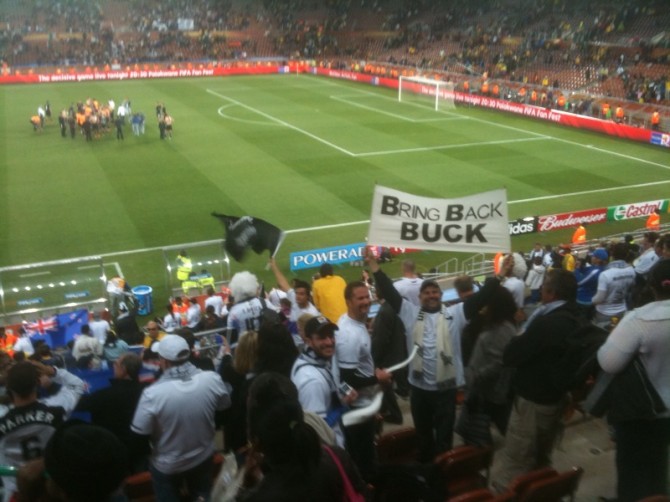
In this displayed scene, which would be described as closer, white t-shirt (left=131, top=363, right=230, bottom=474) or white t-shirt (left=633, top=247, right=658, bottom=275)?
white t-shirt (left=131, top=363, right=230, bottom=474)

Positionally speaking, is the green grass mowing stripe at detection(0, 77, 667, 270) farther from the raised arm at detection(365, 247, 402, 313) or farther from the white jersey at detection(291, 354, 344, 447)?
the white jersey at detection(291, 354, 344, 447)

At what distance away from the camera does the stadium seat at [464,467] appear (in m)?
4.81

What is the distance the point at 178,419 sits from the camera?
4.32 meters

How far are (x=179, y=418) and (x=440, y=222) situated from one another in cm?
417

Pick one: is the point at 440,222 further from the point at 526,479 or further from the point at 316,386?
the point at 316,386

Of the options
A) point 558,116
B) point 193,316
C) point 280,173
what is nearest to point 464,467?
point 193,316

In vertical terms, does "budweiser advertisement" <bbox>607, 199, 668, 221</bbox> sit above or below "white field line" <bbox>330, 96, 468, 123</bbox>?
below

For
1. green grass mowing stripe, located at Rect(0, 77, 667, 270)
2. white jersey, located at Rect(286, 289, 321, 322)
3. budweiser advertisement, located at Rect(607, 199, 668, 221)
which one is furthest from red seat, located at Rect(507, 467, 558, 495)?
budweiser advertisement, located at Rect(607, 199, 668, 221)

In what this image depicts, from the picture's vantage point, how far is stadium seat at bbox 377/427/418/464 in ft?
17.0

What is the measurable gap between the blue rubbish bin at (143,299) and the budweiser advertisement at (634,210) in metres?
12.7

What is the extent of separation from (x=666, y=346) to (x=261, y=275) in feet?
42.5

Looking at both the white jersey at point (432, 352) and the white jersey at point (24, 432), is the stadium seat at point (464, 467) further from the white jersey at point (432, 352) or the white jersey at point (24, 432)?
the white jersey at point (24, 432)

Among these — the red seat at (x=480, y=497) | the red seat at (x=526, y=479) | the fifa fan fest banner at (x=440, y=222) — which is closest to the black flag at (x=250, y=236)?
the fifa fan fest banner at (x=440, y=222)

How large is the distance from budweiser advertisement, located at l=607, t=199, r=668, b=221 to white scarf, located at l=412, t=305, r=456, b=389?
15755 millimetres
